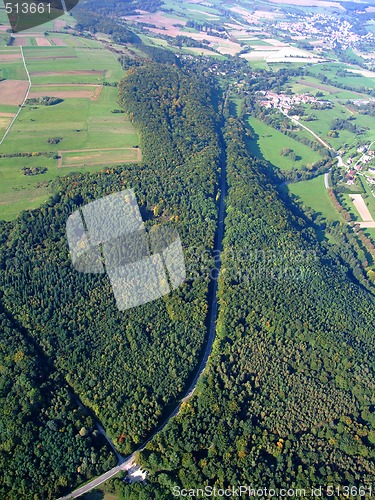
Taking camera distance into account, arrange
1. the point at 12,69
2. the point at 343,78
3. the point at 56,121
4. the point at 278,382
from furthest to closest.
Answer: the point at 343,78 → the point at 12,69 → the point at 56,121 → the point at 278,382

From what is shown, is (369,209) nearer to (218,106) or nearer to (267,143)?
(267,143)

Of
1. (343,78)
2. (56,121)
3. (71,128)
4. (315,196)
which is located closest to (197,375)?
(315,196)

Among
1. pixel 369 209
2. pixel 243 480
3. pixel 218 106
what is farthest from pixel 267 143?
pixel 243 480

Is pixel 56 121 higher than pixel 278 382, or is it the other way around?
pixel 56 121

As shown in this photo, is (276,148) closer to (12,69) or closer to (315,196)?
(315,196)

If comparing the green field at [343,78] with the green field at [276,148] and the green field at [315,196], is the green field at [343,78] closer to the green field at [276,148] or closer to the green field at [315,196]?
the green field at [276,148]

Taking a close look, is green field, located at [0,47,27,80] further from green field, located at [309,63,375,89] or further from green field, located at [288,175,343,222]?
green field, located at [309,63,375,89]
